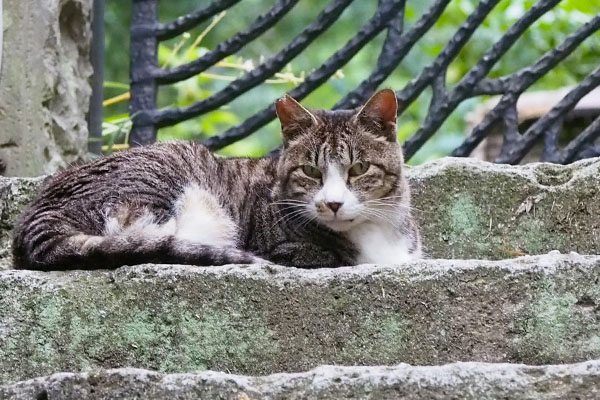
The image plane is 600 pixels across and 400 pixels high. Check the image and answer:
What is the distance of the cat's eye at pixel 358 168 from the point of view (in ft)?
9.80

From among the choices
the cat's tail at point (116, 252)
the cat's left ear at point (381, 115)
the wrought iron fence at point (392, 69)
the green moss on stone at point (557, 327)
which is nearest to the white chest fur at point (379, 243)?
the cat's left ear at point (381, 115)

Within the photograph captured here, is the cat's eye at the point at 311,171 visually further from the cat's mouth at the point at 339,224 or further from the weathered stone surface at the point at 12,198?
the weathered stone surface at the point at 12,198

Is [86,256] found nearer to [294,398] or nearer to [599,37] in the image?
[294,398]

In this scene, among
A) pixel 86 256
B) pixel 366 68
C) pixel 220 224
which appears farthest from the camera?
pixel 366 68

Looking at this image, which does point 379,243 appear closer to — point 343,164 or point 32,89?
point 343,164

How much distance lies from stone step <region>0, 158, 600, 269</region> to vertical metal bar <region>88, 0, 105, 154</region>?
84cm

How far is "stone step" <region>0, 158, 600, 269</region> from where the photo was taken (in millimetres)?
2955

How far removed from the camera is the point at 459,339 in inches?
82.1

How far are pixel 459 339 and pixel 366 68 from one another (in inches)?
200

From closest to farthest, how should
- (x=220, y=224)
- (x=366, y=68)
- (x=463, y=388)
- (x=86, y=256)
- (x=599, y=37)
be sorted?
1. (x=463, y=388)
2. (x=86, y=256)
3. (x=220, y=224)
4. (x=599, y=37)
5. (x=366, y=68)

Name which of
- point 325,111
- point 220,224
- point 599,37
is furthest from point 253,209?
point 599,37

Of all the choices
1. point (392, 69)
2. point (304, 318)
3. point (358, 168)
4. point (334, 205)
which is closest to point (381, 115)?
point (358, 168)

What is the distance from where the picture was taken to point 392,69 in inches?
149

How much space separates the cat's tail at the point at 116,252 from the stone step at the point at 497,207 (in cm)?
47
